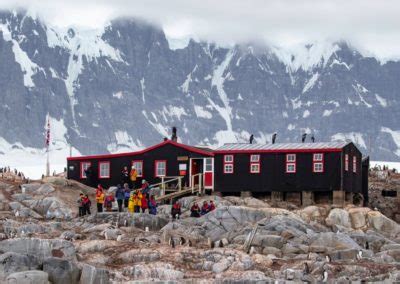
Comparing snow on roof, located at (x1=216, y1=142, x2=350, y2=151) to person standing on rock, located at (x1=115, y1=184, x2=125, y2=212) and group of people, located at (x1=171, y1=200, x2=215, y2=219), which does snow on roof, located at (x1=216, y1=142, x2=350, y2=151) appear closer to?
group of people, located at (x1=171, y1=200, x2=215, y2=219)

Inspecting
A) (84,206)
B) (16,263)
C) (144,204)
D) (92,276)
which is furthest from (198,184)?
(16,263)

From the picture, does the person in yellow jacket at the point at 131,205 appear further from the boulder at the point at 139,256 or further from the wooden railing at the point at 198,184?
the wooden railing at the point at 198,184

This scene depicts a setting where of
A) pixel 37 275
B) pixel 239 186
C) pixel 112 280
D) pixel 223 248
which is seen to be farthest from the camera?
pixel 239 186

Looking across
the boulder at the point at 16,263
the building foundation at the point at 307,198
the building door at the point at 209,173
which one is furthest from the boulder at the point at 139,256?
the building door at the point at 209,173

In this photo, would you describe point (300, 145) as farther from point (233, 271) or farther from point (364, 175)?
point (233, 271)

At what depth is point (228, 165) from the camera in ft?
256

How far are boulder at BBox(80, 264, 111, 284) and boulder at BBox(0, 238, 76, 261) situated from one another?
347cm

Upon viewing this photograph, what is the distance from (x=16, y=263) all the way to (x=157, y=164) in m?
36.2

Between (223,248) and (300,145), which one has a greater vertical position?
(300,145)

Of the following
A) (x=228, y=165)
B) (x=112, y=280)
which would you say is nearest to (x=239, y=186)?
(x=228, y=165)

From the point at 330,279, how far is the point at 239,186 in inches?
1193

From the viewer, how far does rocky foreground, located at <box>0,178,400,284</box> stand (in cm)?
4638

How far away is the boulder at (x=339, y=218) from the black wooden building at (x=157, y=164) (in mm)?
10779

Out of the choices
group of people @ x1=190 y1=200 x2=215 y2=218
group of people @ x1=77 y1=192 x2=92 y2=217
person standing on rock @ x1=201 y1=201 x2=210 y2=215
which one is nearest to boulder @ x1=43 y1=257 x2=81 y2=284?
group of people @ x1=190 y1=200 x2=215 y2=218
